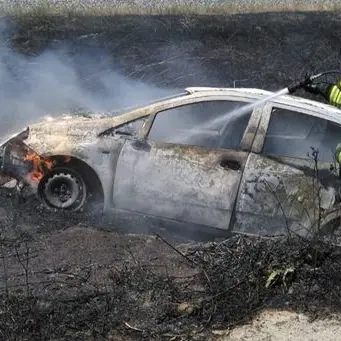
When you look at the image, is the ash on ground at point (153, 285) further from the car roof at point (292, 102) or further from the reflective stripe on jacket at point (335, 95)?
the reflective stripe on jacket at point (335, 95)

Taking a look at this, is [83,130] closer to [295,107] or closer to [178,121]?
[178,121]

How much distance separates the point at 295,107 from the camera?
6660mm

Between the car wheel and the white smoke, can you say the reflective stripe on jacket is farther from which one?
the white smoke

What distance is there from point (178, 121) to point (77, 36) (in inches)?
364

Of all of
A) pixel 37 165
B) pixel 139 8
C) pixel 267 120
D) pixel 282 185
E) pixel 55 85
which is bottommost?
pixel 37 165

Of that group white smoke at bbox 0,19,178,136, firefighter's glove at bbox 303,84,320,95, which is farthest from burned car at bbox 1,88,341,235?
white smoke at bbox 0,19,178,136

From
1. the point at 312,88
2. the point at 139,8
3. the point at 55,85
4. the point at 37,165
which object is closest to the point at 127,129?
the point at 37,165

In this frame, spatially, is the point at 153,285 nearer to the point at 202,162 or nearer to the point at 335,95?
the point at 202,162

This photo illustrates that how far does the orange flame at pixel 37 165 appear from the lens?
7016 millimetres

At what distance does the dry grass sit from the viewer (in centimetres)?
1612

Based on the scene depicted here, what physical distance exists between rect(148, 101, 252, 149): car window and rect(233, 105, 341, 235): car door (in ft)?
0.96

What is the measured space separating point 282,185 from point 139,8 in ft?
40.6

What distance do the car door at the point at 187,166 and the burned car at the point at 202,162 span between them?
0.01 meters

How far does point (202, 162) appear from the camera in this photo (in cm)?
664
